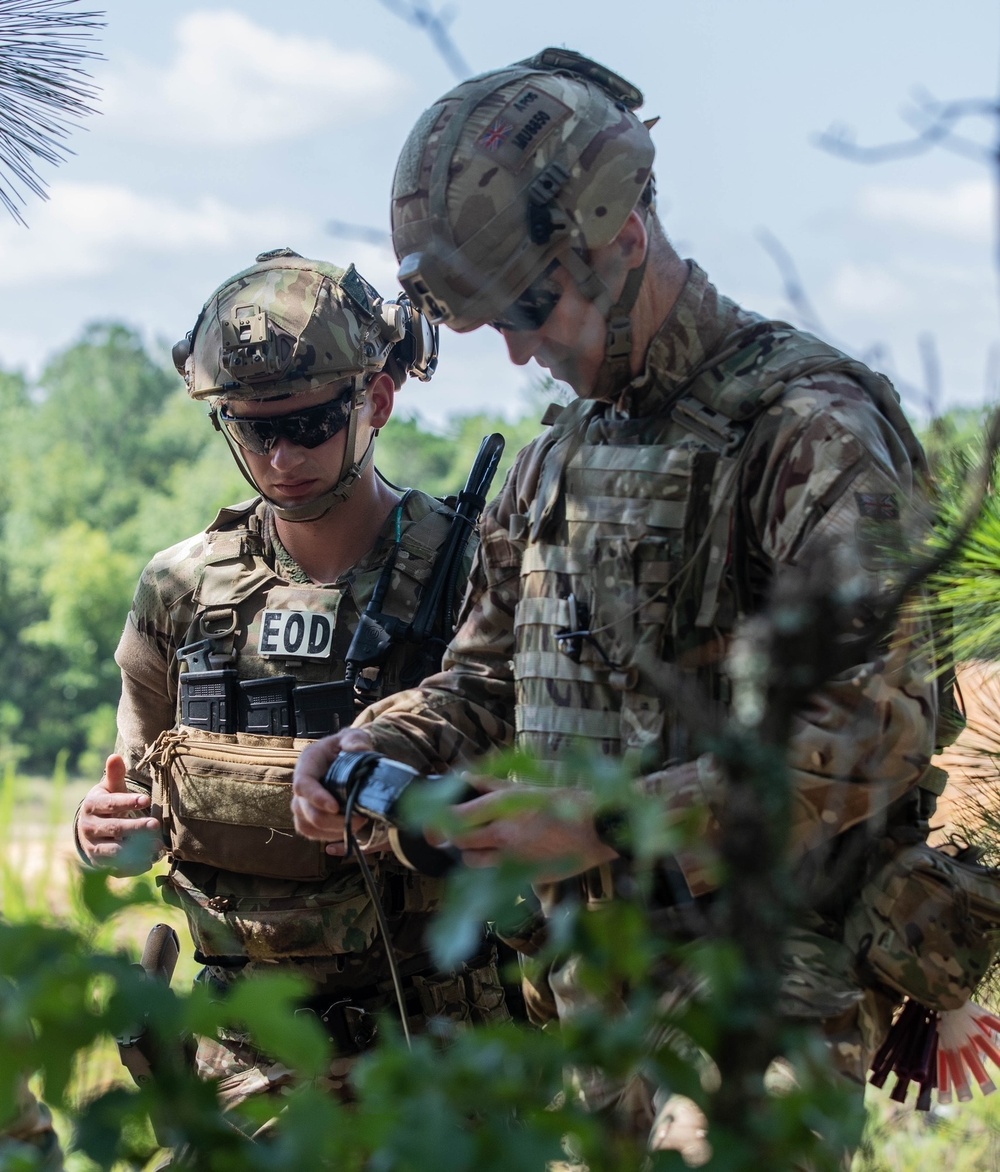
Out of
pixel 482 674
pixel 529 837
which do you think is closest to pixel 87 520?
pixel 482 674

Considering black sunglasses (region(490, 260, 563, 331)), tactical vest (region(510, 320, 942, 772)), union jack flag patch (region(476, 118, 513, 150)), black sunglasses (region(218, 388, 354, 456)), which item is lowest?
tactical vest (region(510, 320, 942, 772))

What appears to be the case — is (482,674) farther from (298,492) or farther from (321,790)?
(298,492)

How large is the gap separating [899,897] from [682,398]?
35.7 inches

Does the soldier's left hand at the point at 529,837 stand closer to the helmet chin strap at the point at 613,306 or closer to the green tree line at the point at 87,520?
the helmet chin strap at the point at 613,306

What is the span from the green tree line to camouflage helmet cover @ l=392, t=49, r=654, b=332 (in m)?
24.6

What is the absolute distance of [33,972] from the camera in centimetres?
130

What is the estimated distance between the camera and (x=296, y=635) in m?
3.90

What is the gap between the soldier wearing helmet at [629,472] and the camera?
2354 millimetres

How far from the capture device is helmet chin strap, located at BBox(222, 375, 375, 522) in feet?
12.9

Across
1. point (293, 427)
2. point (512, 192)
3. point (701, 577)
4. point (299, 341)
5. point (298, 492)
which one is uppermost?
point (512, 192)

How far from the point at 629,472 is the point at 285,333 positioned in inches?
61.2

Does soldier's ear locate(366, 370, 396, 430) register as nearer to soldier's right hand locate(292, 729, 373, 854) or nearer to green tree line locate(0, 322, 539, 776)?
soldier's right hand locate(292, 729, 373, 854)

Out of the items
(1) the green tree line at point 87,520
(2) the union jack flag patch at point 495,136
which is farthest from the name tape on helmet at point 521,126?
(1) the green tree line at point 87,520

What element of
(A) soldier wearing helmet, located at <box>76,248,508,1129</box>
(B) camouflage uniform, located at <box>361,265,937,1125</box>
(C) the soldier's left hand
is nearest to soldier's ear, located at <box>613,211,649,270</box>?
Answer: (B) camouflage uniform, located at <box>361,265,937,1125</box>
